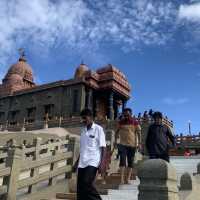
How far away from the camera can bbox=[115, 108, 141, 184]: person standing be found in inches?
341

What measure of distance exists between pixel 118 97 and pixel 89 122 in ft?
113

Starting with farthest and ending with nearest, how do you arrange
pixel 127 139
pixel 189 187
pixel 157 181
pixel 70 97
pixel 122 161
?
pixel 70 97 < pixel 127 139 < pixel 122 161 < pixel 189 187 < pixel 157 181

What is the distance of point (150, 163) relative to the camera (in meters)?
5.04

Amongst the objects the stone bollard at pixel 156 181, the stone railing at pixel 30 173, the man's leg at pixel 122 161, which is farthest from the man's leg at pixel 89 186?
the man's leg at pixel 122 161

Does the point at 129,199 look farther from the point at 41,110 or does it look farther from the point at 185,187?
the point at 41,110

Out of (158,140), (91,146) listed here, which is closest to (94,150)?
(91,146)

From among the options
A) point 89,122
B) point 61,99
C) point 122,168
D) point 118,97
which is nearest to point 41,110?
point 61,99

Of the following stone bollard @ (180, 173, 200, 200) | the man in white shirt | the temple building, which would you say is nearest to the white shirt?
the man in white shirt

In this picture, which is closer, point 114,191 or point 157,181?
point 157,181

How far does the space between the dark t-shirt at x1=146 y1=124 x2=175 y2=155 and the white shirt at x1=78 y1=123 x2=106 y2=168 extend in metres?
1.65

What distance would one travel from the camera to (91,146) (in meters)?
5.84

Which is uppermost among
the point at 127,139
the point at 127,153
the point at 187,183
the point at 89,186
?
the point at 127,139

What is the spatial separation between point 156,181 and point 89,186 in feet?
3.53

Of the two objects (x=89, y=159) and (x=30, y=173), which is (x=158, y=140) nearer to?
(x=89, y=159)
